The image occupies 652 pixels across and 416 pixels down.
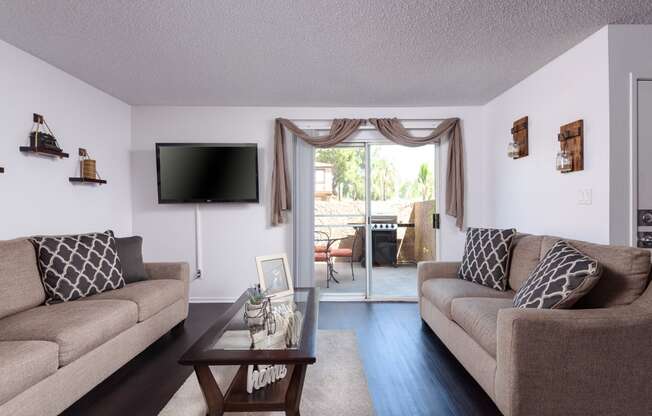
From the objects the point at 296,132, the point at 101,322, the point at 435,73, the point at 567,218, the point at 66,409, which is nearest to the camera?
the point at 66,409

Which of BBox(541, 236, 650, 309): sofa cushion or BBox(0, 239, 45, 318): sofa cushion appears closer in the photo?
BBox(541, 236, 650, 309): sofa cushion

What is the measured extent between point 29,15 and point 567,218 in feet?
13.3

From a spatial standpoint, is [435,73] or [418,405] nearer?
[418,405]

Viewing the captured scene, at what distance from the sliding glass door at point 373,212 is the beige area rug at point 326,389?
170cm

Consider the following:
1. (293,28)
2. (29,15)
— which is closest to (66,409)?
(29,15)

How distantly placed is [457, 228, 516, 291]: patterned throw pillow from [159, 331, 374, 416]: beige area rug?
3.87ft

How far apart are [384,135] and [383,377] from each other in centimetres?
274

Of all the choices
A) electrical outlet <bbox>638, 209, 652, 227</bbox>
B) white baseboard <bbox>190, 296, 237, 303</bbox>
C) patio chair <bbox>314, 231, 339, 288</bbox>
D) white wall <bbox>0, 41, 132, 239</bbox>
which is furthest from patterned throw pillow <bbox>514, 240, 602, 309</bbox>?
white wall <bbox>0, 41, 132, 239</bbox>

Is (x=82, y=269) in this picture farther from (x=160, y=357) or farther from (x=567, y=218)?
(x=567, y=218)

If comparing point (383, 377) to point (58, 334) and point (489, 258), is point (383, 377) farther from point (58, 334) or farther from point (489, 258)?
point (58, 334)

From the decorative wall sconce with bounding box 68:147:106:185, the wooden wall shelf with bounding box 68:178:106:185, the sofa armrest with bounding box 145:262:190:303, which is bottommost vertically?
the sofa armrest with bounding box 145:262:190:303

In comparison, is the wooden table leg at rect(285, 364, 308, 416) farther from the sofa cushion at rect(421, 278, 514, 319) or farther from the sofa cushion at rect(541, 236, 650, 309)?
the sofa cushion at rect(541, 236, 650, 309)

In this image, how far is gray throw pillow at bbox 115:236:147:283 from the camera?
3088 mm

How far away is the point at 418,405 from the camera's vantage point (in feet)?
6.58
